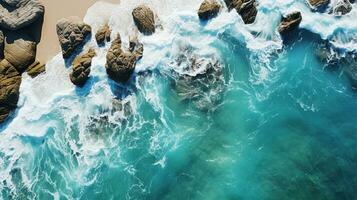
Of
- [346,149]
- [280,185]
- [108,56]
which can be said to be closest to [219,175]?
[280,185]

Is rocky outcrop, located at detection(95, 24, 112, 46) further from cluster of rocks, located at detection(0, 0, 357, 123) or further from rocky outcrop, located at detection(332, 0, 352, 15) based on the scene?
rocky outcrop, located at detection(332, 0, 352, 15)

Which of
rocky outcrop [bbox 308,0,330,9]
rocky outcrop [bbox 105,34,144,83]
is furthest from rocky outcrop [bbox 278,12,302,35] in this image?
rocky outcrop [bbox 105,34,144,83]

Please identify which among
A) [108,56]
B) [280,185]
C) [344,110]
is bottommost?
[280,185]

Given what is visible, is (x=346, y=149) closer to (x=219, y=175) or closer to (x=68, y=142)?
(x=219, y=175)

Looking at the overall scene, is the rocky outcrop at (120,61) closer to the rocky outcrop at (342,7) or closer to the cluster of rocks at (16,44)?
the cluster of rocks at (16,44)

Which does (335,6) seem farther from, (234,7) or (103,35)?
(103,35)

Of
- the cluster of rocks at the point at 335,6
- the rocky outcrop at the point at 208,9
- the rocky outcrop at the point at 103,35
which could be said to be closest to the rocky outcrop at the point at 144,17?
the rocky outcrop at the point at 103,35
